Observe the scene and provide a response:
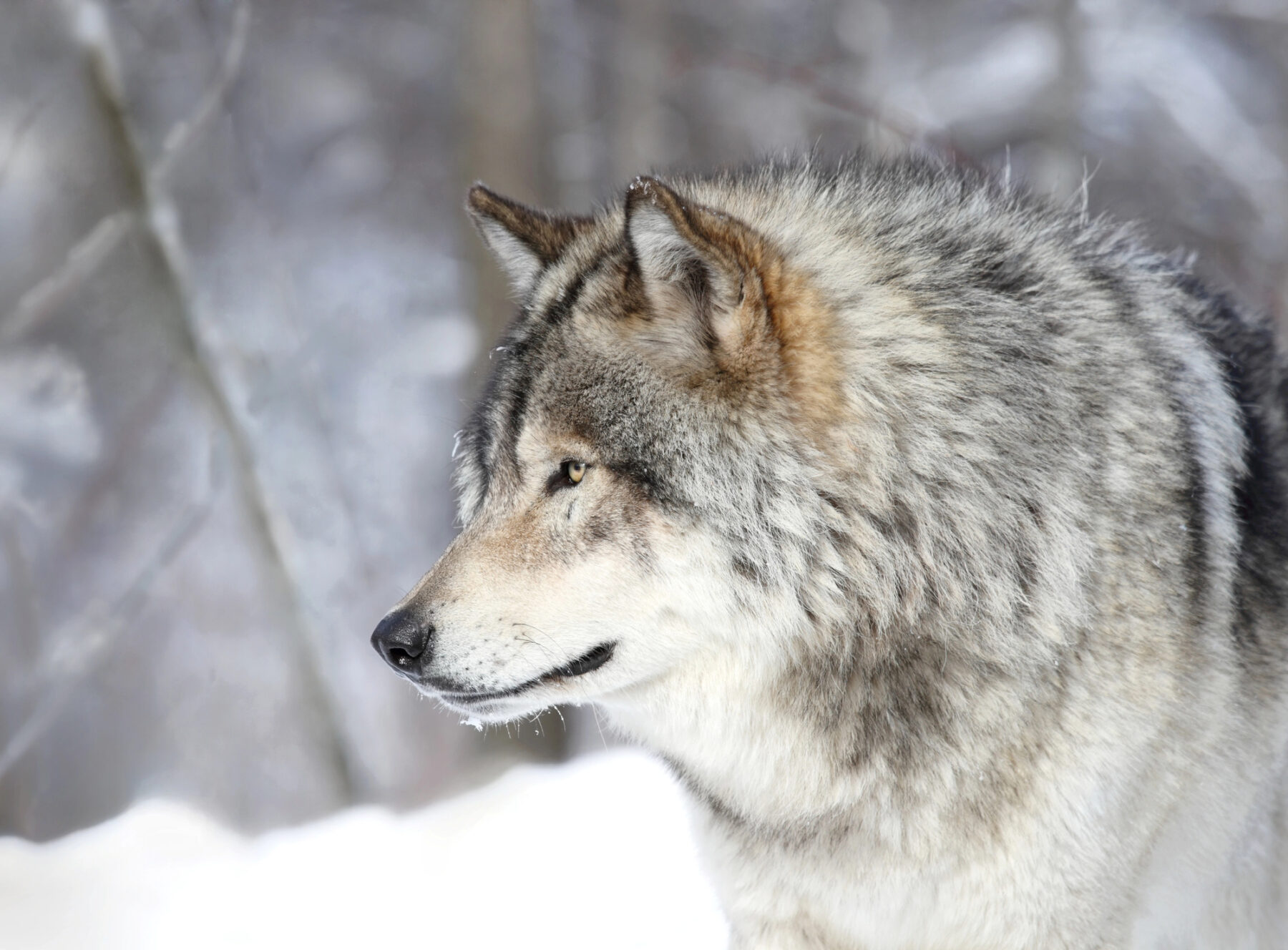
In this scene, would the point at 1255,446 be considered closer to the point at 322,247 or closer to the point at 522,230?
the point at 522,230

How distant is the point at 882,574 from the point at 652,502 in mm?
487

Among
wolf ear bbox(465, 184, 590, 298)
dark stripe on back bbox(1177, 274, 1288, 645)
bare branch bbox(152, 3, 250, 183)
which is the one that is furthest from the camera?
bare branch bbox(152, 3, 250, 183)

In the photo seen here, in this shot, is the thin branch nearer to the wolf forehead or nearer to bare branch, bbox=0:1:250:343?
bare branch, bbox=0:1:250:343

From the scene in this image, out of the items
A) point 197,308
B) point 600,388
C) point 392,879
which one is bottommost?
point 392,879

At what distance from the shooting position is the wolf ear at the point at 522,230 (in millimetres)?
2500

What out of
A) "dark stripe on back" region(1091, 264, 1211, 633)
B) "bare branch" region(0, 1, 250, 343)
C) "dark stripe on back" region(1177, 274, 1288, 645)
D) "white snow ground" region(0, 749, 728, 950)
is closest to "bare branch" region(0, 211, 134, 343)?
"bare branch" region(0, 1, 250, 343)

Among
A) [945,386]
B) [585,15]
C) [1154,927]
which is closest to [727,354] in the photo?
[945,386]

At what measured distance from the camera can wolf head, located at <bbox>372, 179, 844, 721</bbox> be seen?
2.01 meters

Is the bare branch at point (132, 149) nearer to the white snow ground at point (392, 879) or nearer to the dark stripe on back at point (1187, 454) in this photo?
the white snow ground at point (392, 879)

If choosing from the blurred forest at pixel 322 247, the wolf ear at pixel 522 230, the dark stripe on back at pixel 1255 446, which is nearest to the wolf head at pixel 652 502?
the wolf ear at pixel 522 230

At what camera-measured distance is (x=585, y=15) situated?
32.0ft

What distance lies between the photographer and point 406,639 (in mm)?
2045

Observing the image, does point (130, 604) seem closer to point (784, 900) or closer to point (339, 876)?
point (339, 876)

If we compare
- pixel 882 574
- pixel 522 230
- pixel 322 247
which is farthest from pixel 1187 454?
pixel 322 247
